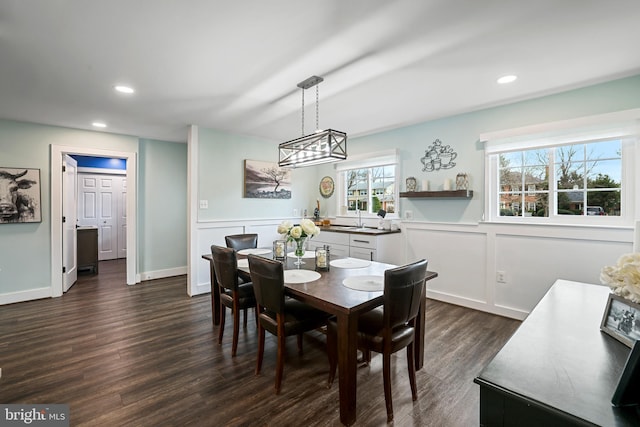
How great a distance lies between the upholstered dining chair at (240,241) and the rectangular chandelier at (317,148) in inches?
46.1

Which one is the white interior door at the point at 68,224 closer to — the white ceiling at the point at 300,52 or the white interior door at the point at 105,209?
the white ceiling at the point at 300,52

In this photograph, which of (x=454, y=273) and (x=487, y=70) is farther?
(x=454, y=273)

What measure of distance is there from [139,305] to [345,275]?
9.88ft

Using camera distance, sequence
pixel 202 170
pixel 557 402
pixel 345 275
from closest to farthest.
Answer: pixel 557 402, pixel 345 275, pixel 202 170

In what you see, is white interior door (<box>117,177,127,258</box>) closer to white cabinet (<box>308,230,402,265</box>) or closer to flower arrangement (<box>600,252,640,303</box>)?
white cabinet (<box>308,230,402,265</box>)

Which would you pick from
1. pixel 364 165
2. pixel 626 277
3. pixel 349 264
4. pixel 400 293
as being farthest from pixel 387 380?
pixel 364 165

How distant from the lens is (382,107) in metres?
3.40

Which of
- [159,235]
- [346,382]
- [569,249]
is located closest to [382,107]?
[569,249]

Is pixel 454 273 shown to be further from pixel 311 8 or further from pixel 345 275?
pixel 311 8

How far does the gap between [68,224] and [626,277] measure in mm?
5945

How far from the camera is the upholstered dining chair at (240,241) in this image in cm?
343

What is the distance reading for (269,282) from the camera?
6.38 ft

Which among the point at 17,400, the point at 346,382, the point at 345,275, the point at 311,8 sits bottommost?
the point at 17,400

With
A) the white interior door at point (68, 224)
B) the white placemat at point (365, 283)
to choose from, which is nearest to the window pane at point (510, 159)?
the white placemat at point (365, 283)
